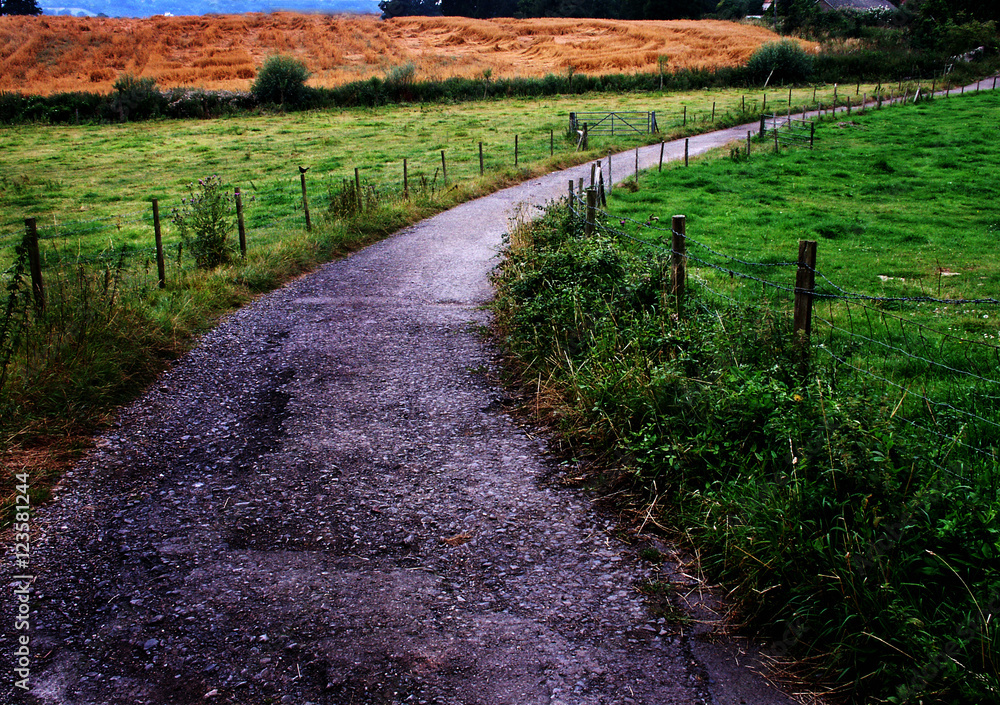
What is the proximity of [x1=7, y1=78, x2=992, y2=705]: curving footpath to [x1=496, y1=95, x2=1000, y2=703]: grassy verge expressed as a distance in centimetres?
42

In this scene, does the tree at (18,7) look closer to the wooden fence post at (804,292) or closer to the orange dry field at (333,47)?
the orange dry field at (333,47)

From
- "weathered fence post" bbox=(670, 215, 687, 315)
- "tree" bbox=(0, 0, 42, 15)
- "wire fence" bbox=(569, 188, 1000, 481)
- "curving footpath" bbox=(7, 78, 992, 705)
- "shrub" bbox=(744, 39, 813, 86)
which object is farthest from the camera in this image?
"tree" bbox=(0, 0, 42, 15)

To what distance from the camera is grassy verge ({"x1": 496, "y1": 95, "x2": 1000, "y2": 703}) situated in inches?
139

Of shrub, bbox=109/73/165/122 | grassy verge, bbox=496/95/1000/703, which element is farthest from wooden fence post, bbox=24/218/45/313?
shrub, bbox=109/73/165/122

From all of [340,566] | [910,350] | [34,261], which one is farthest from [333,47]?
[340,566]

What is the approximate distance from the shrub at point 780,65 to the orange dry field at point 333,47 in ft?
14.3

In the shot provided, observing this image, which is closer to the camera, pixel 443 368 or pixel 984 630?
pixel 984 630

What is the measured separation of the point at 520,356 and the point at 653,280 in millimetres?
1616

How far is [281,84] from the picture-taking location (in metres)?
46.5

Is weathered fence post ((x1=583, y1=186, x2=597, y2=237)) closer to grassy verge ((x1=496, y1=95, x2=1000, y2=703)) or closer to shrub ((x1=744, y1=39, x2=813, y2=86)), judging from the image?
grassy verge ((x1=496, y1=95, x2=1000, y2=703))

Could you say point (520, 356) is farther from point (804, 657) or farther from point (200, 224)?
point (200, 224)

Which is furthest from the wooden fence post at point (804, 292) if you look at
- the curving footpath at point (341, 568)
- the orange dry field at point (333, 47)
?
the orange dry field at point (333, 47)

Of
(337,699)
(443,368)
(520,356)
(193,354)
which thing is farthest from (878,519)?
(193,354)

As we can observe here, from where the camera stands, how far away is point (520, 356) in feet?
25.8
